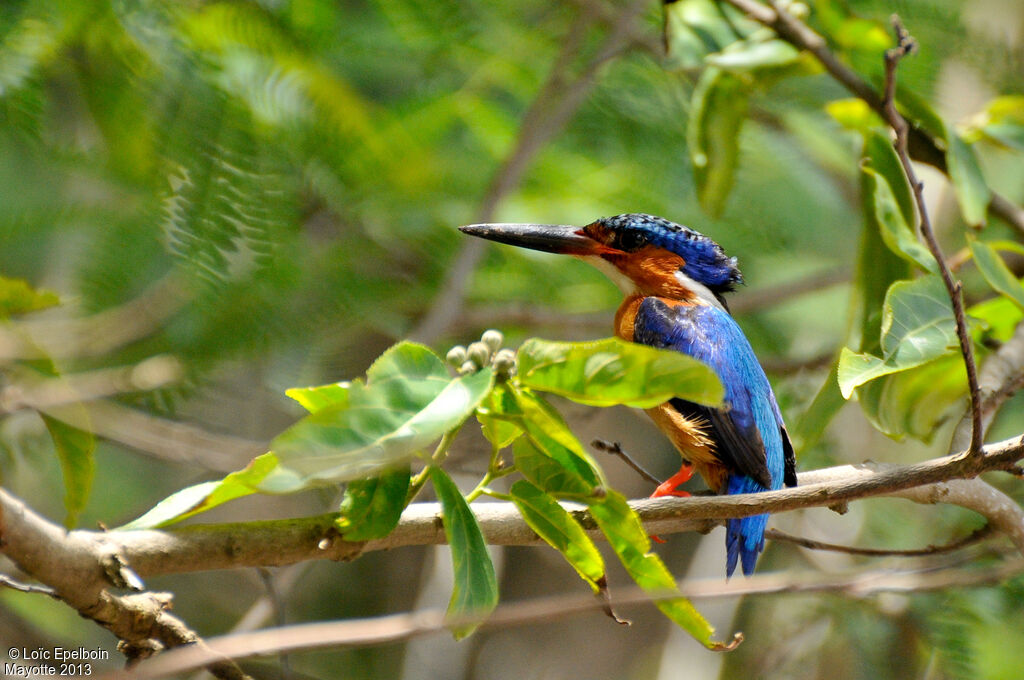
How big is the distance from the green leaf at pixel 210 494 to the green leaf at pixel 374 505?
0.11 m

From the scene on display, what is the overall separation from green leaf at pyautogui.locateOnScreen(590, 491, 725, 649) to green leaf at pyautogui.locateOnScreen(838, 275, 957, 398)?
0.46m

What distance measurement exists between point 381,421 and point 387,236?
232cm

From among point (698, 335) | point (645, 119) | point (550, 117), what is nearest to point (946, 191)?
point (645, 119)

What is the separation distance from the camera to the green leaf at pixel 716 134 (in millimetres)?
2523

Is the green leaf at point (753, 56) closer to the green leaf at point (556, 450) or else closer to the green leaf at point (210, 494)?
the green leaf at point (556, 450)

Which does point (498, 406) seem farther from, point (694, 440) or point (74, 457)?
point (694, 440)

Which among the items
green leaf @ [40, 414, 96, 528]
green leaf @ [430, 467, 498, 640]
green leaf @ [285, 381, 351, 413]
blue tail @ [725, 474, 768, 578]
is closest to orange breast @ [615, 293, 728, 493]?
blue tail @ [725, 474, 768, 578]

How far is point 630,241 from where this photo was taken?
2631mm

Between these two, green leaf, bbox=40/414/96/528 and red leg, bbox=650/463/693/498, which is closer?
green leaf, bbox=40/414/96/528

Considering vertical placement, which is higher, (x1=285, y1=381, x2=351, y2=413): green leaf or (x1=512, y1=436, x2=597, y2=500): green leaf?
(x1=285, y1=381, x2=351, y2=413): green leaf

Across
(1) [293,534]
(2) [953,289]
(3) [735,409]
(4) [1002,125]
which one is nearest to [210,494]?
(1) [293,534]

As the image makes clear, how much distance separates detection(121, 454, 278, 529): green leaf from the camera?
1.19 meters

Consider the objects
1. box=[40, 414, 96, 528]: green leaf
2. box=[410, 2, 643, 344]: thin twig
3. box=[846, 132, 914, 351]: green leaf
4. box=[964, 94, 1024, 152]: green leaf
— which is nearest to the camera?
box=[40, 414, 96, 528]: green leaf

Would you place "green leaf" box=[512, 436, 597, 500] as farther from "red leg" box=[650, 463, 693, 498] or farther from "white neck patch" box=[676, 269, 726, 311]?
"white neck patch" box=[676, 269, 726, 311]
